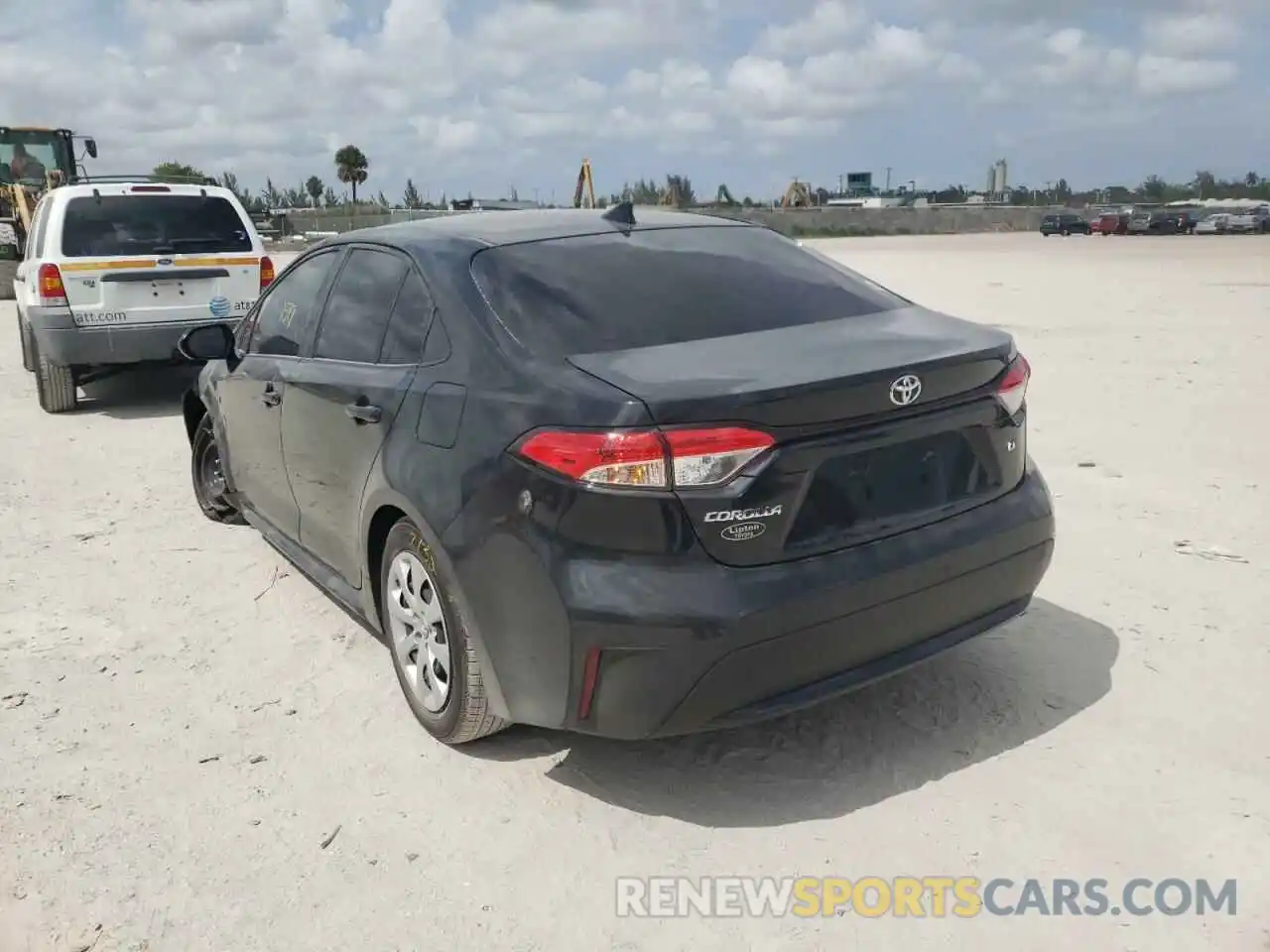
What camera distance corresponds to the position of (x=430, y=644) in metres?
3.48

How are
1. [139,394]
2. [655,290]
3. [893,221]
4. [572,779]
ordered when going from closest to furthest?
[572,779] → [655,290] → [139,394] → [893,221]

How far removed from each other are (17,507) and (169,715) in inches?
133

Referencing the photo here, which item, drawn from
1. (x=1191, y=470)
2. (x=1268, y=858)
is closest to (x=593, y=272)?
(x=1268, y=858)

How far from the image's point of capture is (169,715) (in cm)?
383

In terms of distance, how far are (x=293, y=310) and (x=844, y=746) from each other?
2.88m

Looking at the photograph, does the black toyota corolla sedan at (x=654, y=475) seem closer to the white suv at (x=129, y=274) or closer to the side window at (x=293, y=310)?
the side window at (x=293, y=310)

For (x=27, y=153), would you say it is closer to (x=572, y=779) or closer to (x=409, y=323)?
(x=409, y=323)

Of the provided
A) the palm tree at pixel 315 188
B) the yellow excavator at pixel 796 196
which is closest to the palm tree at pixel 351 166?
the palm tree at pixel 315 188

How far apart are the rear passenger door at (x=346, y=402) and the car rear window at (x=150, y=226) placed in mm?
5405

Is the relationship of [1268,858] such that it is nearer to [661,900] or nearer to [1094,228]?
[661,900]

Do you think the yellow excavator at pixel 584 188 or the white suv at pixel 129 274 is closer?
the white suv at pixel 129 274

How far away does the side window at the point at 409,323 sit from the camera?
352 cm

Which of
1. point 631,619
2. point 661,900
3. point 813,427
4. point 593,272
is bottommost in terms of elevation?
point 661,900

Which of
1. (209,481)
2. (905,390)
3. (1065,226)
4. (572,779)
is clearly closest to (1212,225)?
(1065,226)
